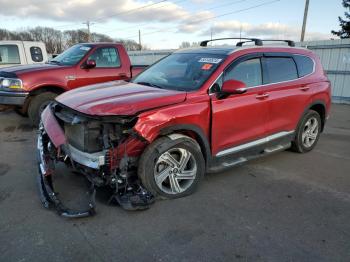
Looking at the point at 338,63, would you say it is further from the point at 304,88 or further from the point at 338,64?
the point at 304,88

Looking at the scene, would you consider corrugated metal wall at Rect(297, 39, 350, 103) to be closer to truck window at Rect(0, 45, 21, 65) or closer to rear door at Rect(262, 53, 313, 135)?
rear door at Rect(262, 53, 313, 135)

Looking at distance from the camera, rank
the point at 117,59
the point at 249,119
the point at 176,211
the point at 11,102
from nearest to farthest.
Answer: the point at 176,211, the point at 249,119, the point at 11,102, the point at 117,59

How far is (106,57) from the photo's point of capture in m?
7.86

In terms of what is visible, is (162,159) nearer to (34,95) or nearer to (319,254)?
(319,254)

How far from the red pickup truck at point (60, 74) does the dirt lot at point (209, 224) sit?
2517 millimetres

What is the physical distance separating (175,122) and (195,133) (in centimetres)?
37

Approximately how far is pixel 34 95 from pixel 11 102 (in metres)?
0.48

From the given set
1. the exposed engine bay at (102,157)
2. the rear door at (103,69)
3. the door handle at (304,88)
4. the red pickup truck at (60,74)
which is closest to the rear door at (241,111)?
the door handle at (304,88)

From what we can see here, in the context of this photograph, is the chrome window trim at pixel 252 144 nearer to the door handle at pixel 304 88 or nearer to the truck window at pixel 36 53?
the door handle at pixel 304 88

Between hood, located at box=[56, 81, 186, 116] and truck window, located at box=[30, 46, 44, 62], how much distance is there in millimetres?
7920

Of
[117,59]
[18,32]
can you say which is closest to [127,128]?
[117,59]

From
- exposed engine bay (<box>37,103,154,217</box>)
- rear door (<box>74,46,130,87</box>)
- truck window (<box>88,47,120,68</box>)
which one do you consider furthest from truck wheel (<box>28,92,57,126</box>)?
exposed engine bay (<box>37,103,154,217</box>)

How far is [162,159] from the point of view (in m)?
3.65

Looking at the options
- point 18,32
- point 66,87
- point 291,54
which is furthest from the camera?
point 18,32
